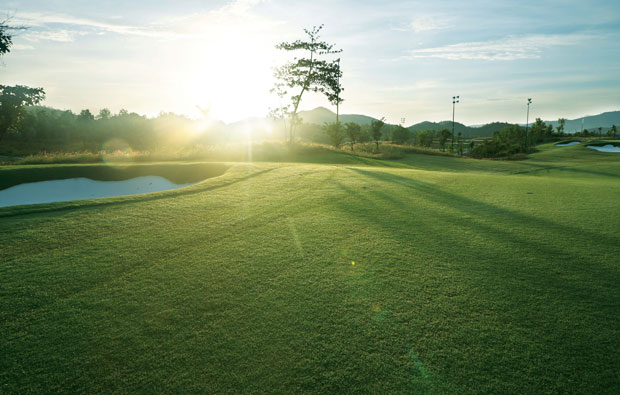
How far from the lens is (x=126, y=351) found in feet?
8.38

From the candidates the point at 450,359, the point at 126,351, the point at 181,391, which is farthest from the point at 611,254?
the point at 126,351

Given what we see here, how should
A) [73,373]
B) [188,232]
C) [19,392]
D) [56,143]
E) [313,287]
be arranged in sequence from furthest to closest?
[56,143], [188,232], [313,287], [73,373], [19,392]

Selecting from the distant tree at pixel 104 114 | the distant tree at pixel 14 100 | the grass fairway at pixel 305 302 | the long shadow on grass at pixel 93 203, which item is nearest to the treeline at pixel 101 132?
the distant tree at pixel 104 114

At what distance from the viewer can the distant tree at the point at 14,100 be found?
26.4m

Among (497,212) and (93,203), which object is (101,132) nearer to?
(93,203)

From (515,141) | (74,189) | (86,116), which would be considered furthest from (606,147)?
(86,116)

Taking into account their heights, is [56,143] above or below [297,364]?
above

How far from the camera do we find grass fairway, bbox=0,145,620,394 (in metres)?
2.35

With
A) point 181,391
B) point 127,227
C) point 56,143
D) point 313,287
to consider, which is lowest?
point 181,391

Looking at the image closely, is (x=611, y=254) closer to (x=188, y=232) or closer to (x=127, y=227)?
(x=188, y=232)

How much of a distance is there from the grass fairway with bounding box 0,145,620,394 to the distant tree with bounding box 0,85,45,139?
98.6 feet

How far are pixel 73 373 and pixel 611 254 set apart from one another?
6.81m

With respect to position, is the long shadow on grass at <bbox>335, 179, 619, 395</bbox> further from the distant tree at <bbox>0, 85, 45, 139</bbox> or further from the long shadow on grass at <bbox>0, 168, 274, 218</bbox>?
Result: the distant tree at <bbox>0, 85, 45, 139</bbox>

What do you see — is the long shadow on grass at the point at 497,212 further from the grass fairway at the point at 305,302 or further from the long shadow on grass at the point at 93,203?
the long shadow on grass at the point at 93,203
